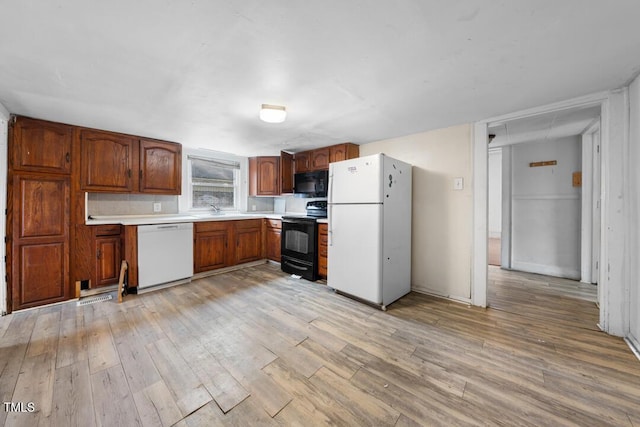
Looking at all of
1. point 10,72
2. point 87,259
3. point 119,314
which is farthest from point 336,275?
point 10,72

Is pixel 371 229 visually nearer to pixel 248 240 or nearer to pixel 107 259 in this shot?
pixel 248 240

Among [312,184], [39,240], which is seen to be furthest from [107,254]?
[312,184]

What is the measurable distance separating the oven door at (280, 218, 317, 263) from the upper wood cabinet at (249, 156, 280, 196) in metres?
0.85

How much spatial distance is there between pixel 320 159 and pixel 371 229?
68.9 inches

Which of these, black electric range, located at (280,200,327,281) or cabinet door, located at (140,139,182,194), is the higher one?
cabinet door, located at (140,139,182,194)

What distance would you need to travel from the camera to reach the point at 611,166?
199cm

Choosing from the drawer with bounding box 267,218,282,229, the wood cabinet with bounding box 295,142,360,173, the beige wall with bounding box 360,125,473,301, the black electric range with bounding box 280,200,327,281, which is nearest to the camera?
the beige wall with bounding box 360,125,473,301

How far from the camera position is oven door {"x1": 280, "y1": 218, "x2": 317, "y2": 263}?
337 cm

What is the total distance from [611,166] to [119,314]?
4.66 metres

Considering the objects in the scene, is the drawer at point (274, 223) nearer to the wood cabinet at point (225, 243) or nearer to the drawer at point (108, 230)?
the wood cabinet at point (225, 243)

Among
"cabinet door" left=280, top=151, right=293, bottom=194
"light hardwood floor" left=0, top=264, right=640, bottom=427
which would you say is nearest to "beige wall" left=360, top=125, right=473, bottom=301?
"light hardwood floor" left=0, top=264, right=640, bottom=427

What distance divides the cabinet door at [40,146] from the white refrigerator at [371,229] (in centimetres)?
299

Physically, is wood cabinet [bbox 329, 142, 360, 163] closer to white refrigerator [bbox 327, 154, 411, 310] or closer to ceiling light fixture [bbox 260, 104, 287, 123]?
white refrigerator [bbox 327, 154, 411, 310]

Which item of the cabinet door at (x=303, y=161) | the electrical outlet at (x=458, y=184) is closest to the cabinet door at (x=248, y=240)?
the cabinet door at (x=303, y=161)
